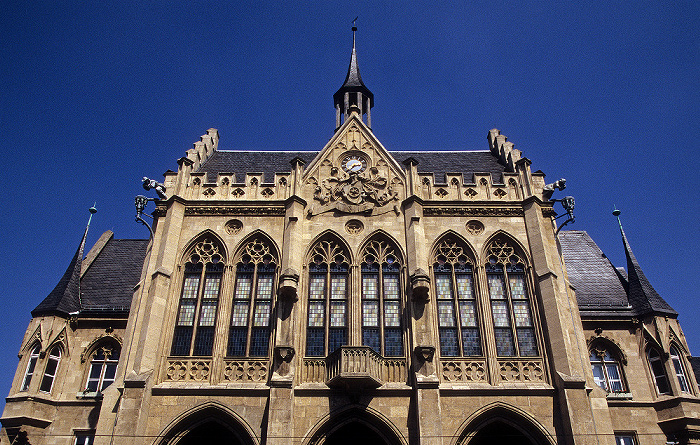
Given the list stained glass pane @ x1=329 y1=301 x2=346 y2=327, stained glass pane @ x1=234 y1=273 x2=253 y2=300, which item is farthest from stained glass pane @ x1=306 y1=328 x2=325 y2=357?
stained glass pane @ x1=234 y1=273 x2=253 y2=300

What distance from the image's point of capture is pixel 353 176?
2509 centimetres

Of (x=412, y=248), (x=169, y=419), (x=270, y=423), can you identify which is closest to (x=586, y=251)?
(x=412, y=248)

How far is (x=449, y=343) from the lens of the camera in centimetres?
2155

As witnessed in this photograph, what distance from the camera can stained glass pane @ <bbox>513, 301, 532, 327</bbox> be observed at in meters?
→ 22.0

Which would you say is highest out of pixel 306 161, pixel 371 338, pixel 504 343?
pixel 306 161

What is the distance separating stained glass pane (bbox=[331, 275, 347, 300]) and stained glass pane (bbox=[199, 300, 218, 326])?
14.5ft

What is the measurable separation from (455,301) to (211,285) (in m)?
9.22

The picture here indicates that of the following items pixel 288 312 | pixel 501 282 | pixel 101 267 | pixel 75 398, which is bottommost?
pixel 75 398

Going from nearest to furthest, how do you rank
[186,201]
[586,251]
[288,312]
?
[288,312]
[186,201]
[586,251]

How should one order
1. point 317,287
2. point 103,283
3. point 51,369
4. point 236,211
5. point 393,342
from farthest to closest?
point 103,283 → point 236,211 → point 51,369 → point 317,287 → point 393,342

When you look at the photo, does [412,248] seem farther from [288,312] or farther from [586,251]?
[586,251]

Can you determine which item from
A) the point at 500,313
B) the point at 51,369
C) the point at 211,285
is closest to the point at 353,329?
the point at 500,313

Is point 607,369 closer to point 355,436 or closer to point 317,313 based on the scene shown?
point 355,436

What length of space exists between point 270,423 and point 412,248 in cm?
817
